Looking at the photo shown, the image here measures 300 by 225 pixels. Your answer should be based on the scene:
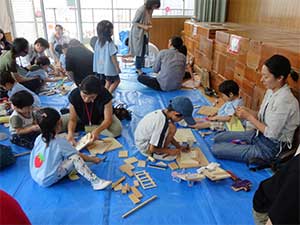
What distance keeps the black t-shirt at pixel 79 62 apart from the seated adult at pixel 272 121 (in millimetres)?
2048

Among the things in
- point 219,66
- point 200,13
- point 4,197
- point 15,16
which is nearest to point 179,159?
point 4,197

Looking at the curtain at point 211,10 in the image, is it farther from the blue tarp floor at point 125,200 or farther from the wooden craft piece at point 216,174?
the wooden craft piece at point 216,174

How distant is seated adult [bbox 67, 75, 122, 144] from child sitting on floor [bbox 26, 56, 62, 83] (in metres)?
1.82

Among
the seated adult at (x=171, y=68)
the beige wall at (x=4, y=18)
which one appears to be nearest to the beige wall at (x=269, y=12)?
the seated adult at (x=171, y=68)

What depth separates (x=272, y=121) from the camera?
191 centimetres

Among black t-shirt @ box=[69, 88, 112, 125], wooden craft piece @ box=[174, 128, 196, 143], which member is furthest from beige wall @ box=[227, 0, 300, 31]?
black t-shirt @ box=[69, 88, 112, 125]

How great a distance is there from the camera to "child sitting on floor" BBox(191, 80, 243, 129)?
8.55 ft

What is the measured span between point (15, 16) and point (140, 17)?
145 inches

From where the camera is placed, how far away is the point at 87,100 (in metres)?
2.31

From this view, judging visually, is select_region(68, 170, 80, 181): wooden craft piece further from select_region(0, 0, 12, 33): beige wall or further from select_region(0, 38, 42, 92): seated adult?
select_region(0, 0, 12, 33): beige wall


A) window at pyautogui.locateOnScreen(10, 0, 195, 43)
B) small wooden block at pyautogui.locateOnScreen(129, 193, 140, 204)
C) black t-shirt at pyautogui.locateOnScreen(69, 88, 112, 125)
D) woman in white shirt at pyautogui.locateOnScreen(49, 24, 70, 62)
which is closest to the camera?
small wooden block at pyautogui.locateOnScreen(129, 193, 140, 204)

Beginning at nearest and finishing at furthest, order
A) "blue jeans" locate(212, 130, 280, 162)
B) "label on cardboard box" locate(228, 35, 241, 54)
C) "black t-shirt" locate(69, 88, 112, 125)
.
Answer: "blue jeans" locate(212, 130, 280, 162) → "black t-shirt" locate(69, 88, 112, 125) → "label on cardboard box" locate(228, 35, 241, 54)

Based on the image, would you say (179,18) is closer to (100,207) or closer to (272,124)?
(272,124)

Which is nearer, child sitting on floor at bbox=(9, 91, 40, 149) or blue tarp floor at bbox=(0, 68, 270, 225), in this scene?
blue tarp floor at bbox=(0, 68, 270, 225)
